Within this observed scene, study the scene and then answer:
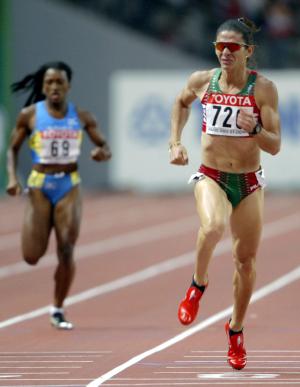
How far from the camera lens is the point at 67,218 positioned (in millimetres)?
14695

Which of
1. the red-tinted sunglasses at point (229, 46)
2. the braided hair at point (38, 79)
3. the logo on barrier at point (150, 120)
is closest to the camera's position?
the red-tinted sunglasses at point (229, 46)

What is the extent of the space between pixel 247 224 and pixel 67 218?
3914 mm

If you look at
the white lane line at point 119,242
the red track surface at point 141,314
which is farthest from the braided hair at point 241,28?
the white lane line at point 119,242

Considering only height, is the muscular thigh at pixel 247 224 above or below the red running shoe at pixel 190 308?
above

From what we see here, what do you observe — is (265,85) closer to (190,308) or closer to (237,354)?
(190,308)

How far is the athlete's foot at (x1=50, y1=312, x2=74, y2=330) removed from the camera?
1457 centimetres

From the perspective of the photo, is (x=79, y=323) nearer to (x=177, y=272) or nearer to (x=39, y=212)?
(x=39, y=212)

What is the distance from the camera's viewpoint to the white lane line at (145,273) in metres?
16.0

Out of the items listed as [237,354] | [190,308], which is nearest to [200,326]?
[237,354]

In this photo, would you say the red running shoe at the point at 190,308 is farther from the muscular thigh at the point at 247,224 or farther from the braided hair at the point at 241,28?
the braided hair at the point at 241,28

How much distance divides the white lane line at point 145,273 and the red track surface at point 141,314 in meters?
0.01

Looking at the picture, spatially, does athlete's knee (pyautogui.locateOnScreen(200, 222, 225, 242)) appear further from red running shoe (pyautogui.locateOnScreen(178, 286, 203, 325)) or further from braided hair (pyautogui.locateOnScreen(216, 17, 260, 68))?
braided hair (pyautogui.locateOnScreen(216, 17, 260, 68))

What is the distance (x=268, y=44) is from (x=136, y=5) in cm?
366

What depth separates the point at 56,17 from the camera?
3778 cm
